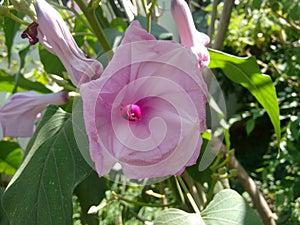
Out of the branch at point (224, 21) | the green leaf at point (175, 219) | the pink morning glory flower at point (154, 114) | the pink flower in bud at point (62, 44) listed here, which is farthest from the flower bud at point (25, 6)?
→ the branch at point (224, 21)

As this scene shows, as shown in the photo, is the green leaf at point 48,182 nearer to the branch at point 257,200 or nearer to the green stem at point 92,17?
the green stem at point 92,17

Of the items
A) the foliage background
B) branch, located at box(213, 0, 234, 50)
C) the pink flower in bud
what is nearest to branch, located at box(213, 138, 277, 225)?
the foliage background

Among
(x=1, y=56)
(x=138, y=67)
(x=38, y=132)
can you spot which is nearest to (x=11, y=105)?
(x=38, y=132)

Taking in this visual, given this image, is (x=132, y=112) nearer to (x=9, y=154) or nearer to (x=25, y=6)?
(x=25, y=6)

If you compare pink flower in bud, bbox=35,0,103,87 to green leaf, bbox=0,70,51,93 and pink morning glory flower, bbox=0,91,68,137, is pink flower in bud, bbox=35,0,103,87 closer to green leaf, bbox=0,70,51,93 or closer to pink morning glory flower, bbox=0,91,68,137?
pink morning glory flower, bbox=0,91,68,137

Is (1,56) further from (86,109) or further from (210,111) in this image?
(86,109)

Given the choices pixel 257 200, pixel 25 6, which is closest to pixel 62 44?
pixel 25 6
